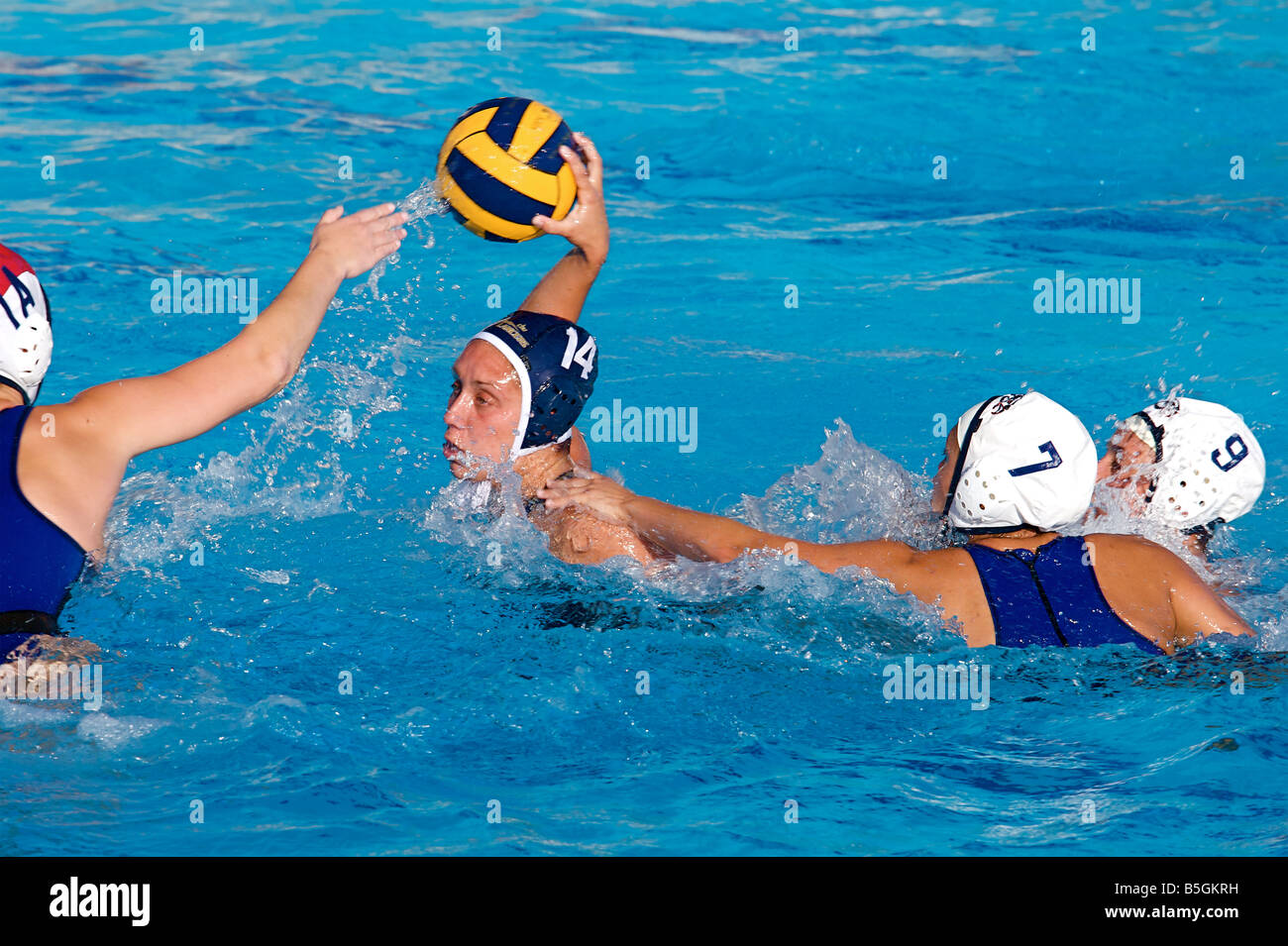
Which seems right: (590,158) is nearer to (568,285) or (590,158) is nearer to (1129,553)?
(568,285)

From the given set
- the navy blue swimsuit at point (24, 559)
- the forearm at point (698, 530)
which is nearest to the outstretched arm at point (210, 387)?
the navy blue swimsuit at point (24, 559)

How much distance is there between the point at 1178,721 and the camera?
13.1 feet

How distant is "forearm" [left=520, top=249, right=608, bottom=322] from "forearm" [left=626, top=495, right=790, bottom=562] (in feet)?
3.29

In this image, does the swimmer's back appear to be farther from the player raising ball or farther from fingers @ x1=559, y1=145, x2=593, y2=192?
fingers @ x1=559, y1=145, x2=593, y2=192

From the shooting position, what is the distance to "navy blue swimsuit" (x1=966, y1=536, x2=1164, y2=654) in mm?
3939

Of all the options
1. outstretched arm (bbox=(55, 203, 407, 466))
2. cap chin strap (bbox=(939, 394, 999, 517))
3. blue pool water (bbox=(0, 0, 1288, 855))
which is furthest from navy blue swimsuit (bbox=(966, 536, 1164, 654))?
outstretched arm (bbox=(55, 203, 407, 466))

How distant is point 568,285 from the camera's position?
4.85m

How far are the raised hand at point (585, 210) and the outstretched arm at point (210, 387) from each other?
128 cm

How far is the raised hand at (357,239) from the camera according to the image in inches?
134

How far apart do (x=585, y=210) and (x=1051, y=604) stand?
2.06 metres
